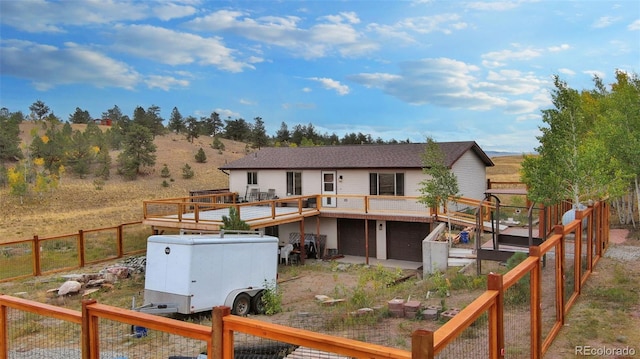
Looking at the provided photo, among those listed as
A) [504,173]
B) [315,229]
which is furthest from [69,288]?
[504,173]

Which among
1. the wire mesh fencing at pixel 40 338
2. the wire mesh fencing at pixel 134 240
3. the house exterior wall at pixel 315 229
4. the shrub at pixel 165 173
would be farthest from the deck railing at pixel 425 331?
the shrub at pixel 165 173

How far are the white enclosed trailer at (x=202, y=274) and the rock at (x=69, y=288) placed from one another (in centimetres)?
351

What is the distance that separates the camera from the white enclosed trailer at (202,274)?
9.91 metres

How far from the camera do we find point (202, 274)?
10016 mm

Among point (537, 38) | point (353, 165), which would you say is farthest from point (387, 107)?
point (353, 165)

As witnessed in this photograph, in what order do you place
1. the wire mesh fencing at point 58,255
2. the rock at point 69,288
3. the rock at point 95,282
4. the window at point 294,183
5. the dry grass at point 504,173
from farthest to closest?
1. the dry grass at point 504,173
2. the window at point 294,183
3. the wire mesh fencing at point 58,255
4. the rock at point 95,282
5. the rock at point 69,288

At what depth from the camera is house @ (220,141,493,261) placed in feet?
65.6

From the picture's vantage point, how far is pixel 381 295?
11367mm

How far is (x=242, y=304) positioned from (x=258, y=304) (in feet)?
1.36

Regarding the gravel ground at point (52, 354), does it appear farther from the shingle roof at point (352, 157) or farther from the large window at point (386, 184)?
the large window at point (386, 184)

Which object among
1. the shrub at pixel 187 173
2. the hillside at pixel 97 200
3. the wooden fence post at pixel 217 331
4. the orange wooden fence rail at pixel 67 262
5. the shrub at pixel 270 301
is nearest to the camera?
the wooden fence post at pixel 217 331

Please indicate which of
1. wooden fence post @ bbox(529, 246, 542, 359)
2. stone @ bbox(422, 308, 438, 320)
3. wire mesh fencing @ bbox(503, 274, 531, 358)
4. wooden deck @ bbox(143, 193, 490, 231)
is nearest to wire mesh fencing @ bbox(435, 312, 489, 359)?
wire mesh fencing @ bbox(503, 274, 531, 358)

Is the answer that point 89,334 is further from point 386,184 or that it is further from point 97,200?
point 97,200

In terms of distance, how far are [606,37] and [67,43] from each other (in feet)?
146
